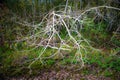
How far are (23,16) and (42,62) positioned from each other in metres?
2.92

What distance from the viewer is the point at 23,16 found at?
30.2 ft

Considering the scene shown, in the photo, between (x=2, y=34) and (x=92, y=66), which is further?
(x=2, y=34)

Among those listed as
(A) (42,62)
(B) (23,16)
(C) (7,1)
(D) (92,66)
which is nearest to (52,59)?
(A) (42,62)

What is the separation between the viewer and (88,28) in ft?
29.0

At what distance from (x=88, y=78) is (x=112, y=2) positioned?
339 cm

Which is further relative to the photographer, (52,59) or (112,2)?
(112,2)

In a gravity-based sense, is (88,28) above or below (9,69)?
above

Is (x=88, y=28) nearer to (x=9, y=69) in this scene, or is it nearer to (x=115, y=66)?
(x=115, y=66)

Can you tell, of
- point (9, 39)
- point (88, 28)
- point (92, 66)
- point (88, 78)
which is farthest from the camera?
point (88, 28)

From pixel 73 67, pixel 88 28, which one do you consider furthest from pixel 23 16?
pixel 73 67

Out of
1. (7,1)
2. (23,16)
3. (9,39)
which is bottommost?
(9,39)

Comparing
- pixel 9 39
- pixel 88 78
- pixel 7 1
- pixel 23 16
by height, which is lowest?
pixel 88 78

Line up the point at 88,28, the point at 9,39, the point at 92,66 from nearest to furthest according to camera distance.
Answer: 1. the point at 92,66
2. the point at 9,39
3. the point at 88,28

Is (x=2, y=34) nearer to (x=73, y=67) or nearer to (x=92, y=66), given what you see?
(x=73, y=67)
